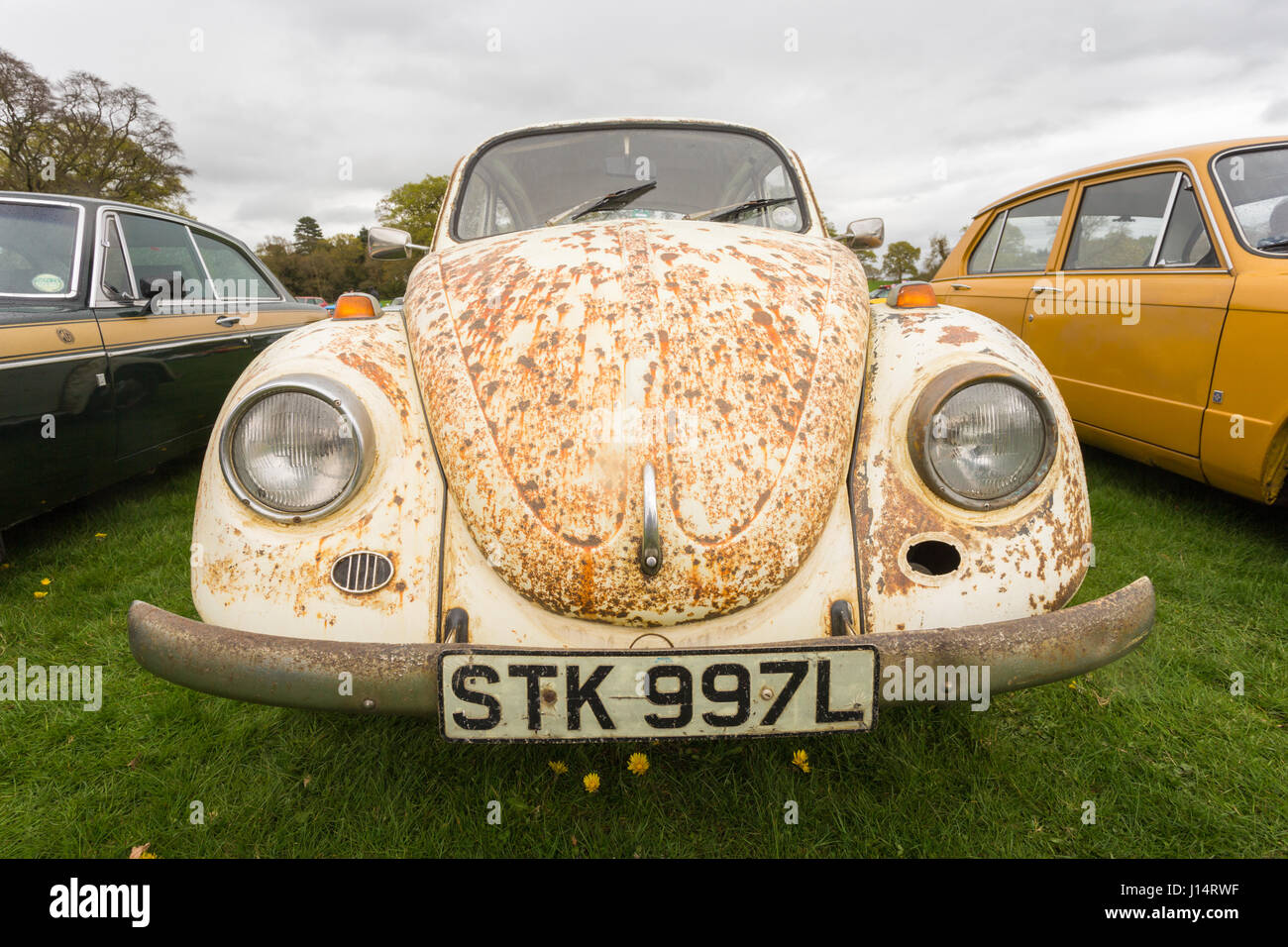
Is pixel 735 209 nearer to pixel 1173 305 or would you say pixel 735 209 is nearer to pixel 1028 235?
pixel 1173 305

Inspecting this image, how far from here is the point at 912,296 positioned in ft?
6.49

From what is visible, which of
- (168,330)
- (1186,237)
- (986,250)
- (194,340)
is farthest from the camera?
(986,250)

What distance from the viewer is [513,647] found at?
125cm

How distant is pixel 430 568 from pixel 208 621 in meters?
0.51

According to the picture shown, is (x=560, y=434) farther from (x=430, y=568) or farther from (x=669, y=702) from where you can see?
(x=669, y=702)

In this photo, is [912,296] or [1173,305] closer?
[912,296]

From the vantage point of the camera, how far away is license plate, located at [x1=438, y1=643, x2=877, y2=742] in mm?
1247

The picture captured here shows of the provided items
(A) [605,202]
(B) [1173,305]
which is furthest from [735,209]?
(B) [1173,305]

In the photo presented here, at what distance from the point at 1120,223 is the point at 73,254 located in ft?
17.4

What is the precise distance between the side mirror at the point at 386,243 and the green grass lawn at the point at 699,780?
1.82 metres

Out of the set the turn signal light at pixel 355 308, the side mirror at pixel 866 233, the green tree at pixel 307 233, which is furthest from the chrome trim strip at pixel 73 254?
the green tree at pixel 307 233

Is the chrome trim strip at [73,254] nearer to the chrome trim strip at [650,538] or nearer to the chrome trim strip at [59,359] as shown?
the chrome trim strip at [59,359]

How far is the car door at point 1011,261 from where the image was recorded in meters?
4.12
